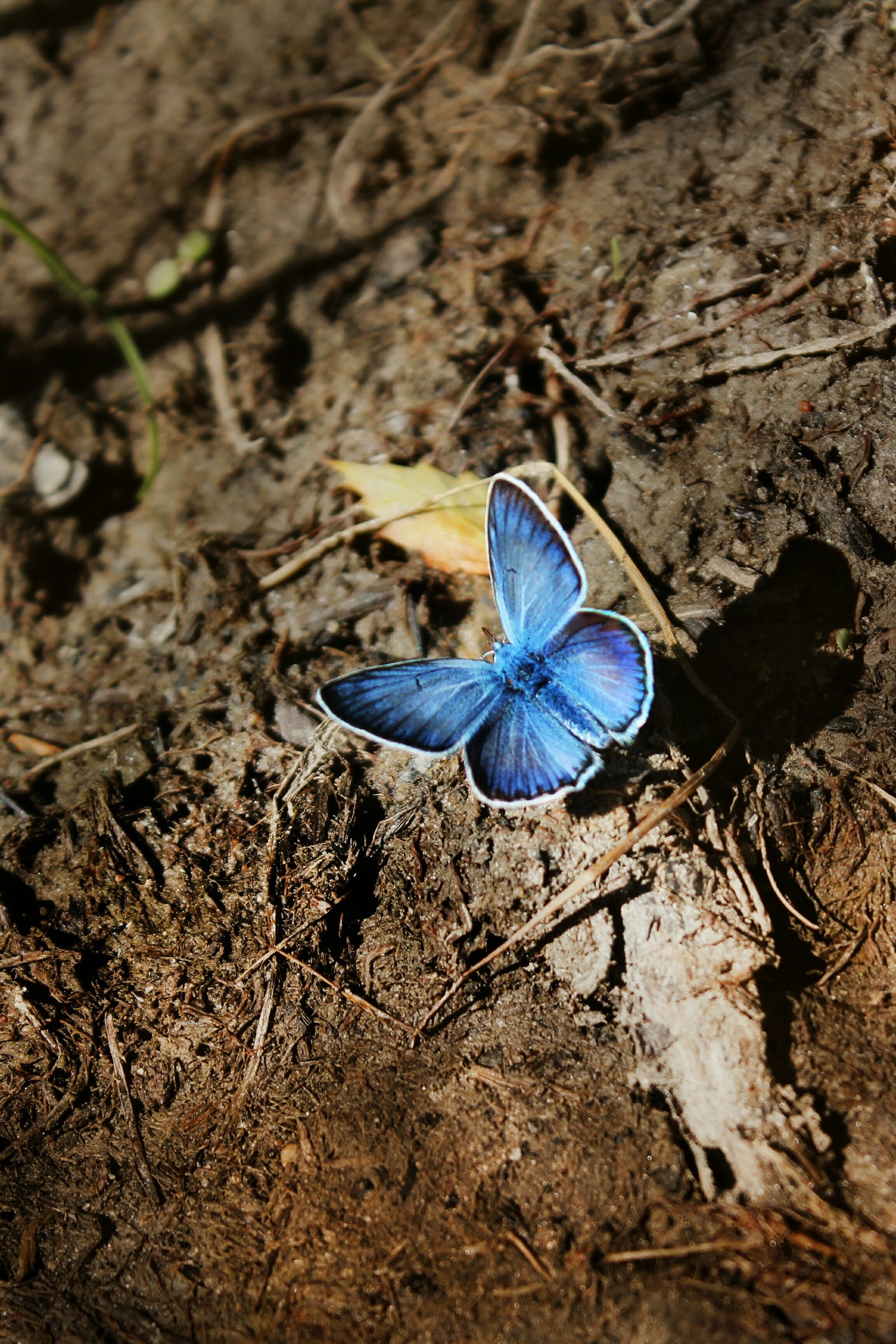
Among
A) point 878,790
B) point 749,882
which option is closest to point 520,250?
point 878,790

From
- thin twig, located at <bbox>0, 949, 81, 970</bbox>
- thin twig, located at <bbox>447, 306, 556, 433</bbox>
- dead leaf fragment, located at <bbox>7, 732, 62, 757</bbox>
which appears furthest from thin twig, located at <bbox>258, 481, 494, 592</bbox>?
thin twig, located at <bbox>0, 949, 81, 970</bbox>

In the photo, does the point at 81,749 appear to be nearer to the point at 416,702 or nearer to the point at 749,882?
the point at 416,702

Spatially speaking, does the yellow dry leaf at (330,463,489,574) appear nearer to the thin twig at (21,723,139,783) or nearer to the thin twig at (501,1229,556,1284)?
the thin twig at (21,723,139,783)

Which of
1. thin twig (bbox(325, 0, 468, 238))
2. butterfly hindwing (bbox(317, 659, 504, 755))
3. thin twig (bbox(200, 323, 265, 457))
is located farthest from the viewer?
thin twig (bbox(325, 0, 468, 238))

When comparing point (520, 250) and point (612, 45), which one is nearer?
point (520, 250)

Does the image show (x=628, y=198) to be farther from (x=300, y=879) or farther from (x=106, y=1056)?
(x=106, y=1056)
